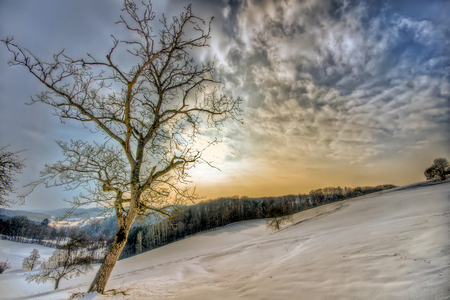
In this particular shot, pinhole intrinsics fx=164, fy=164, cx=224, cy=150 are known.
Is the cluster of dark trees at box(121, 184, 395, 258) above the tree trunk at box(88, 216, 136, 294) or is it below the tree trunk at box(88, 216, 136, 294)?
below

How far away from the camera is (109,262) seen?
511 centimetres

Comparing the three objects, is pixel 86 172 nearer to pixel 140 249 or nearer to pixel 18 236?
pixel 140 249

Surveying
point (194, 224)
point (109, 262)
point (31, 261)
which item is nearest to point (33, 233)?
point (31, 261)

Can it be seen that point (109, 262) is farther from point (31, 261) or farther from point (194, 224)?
point (31, 261)

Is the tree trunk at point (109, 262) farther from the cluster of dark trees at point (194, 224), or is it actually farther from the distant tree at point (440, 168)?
the distant tree at point (440, 168)

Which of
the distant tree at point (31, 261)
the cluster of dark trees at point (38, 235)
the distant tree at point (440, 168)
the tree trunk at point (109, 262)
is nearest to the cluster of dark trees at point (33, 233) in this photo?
the cluster of dark trees at point (38, 235)

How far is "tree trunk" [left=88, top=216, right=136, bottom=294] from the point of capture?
4897mm

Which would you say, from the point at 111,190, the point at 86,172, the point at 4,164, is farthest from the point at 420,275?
the point at 4,164

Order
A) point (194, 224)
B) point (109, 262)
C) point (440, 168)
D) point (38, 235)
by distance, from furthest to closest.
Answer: point (38, 235) → point (194, 224) → point (440, 168) → point (109, 262)

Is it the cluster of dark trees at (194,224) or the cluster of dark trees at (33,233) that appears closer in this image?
the cluster of dark trees at (194,224)

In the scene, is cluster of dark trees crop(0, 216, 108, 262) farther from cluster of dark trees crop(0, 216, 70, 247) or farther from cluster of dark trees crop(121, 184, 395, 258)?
cluster of dark trees crop(121, 184, 395, 258)

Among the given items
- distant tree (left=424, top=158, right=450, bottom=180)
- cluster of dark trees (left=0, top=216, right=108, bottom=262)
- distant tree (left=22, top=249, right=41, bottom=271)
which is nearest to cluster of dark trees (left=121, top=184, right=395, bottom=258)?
distant tree (left=22, top=249, right=41, bottom=271)

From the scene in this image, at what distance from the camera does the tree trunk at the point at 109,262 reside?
193 inches

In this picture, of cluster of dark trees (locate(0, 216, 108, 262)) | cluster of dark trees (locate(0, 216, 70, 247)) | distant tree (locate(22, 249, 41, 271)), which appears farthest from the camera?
cluster of dark trees (locate(0, 216, 70, 247))
